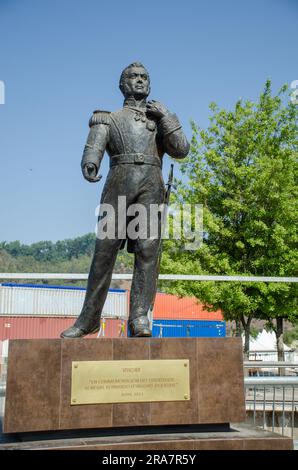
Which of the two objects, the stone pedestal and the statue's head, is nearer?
the stone pedestal

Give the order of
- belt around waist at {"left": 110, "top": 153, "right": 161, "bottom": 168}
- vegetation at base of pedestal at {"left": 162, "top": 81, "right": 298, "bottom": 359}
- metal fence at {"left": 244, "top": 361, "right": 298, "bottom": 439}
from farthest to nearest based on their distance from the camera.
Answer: vegetation at base of pedestal at {"left": 162, "top": 81, "right": 298, "bottom": 359} → metal fence at {"left": 244, "top": 361, "right": 298, "bottom": 439} → belt around waist at {"left": 110, "top": 153, "right": 161, "bottom": 168}

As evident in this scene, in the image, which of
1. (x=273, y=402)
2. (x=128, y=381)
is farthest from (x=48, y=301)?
(x=128, y=381)

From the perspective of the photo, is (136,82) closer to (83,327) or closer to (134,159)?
(134,159)

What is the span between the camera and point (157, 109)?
4.81 m

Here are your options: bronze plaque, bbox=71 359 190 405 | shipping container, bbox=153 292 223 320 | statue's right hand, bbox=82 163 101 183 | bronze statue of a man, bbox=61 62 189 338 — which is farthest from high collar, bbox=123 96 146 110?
shipping container, bbox=153 292 223 320

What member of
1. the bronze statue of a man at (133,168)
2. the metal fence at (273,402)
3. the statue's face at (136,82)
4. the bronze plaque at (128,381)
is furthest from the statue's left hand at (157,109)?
the metal fence at (273,402)

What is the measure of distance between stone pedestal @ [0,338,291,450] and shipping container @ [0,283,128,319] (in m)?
19.4

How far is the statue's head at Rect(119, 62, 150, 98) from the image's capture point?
488 cm

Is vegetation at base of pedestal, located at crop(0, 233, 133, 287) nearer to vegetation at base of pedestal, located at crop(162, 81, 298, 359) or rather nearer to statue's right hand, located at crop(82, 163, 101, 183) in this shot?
vegetation at base of pedestal, located at crop(162, 81, 298, 359)

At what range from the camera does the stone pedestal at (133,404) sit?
378cm

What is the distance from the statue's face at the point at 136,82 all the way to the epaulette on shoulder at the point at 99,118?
0.30m

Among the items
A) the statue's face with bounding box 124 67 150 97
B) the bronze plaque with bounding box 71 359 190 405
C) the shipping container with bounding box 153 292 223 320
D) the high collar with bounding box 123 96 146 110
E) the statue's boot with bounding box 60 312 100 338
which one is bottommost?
the bronze plaque with bounding box 71 359 190 405
